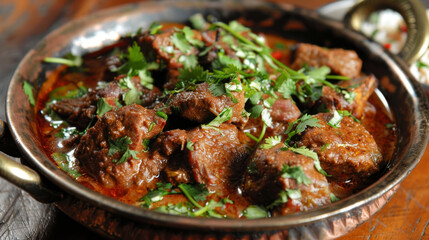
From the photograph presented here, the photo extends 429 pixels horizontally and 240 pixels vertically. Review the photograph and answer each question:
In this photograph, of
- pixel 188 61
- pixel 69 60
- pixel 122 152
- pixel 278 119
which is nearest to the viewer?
pixel 122 152

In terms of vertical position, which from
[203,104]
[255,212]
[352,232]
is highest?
[203,104]

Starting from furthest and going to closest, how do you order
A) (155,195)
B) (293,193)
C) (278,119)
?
(278,119) < (155,195) < (293,193)

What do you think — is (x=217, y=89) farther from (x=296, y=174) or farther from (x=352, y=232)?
(x=352, y=232)

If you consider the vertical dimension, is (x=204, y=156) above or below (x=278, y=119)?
above

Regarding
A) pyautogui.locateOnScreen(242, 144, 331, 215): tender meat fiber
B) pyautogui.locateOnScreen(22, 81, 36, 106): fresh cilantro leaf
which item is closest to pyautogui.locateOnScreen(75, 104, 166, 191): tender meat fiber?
pyautogui.locateOnScreen(242, 144, 331, 215): tender meat fiber

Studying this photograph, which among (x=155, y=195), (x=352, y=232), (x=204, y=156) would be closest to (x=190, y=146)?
(x=204, y=156)

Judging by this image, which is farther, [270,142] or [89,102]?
[89,102]
